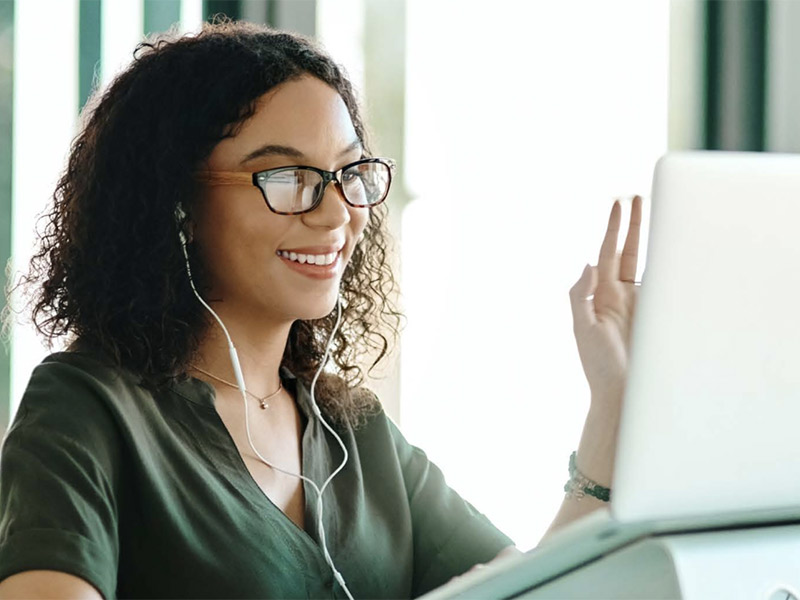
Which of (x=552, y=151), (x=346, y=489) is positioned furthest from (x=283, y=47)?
(x=552, y=151)

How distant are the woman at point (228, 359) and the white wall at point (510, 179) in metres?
1.04

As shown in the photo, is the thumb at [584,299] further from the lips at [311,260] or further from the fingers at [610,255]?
the lips at [311,260]

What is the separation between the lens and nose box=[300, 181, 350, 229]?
150cm

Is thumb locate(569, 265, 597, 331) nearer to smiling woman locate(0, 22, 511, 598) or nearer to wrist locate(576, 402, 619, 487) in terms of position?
wrist locate(576, 402, 619, 487)

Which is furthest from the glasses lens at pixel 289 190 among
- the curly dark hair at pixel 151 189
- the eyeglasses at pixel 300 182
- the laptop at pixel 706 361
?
the laptop at pixel 706 361

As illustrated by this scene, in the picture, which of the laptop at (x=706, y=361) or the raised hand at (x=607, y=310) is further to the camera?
the raised hand at (x=607, y=310)

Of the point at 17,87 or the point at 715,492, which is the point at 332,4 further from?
the point at 715,492

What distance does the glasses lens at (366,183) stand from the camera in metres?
1.54

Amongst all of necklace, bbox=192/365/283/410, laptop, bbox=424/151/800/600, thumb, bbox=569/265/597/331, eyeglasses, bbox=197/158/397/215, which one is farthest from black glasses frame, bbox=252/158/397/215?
laptop, bbox=424/151/800/600

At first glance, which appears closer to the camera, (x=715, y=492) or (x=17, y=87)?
(x=715, y=492)

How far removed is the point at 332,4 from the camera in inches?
98.9

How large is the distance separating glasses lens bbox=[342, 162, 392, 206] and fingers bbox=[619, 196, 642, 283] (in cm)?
45

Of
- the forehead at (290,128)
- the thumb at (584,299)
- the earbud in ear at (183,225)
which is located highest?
the forehead at (290,128)

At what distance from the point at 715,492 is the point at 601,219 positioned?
82.3 inches
